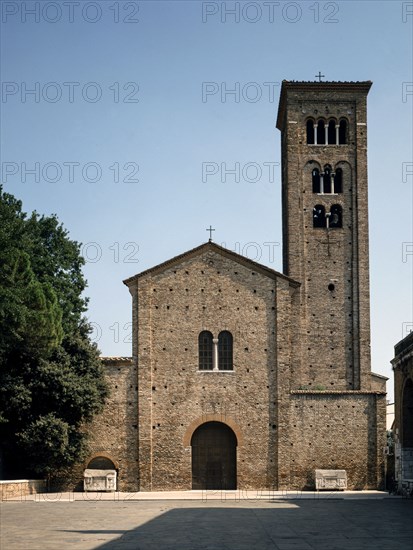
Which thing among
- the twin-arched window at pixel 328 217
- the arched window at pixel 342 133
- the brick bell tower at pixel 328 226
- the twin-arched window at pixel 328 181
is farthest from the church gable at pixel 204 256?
the arched window at pixel 342 133

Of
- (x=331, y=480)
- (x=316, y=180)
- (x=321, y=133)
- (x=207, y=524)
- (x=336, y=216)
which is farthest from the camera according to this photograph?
(x=321, y=133)

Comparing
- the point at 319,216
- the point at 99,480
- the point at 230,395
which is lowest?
the point at 99,480

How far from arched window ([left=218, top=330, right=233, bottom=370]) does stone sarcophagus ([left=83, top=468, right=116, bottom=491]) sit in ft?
19.8

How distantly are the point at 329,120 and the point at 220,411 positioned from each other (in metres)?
15.7

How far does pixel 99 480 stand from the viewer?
103 feet

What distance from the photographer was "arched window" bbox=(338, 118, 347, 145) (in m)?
39.8

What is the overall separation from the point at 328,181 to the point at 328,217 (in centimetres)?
184

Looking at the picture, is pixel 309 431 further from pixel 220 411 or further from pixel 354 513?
pixel 354 513

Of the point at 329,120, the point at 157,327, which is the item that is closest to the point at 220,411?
the point at 157,327

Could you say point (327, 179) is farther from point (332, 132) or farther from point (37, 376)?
point (37, 376)

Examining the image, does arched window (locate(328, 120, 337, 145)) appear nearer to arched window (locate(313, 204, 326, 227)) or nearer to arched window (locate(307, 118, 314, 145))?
arched window (locate(307, 118, 314, 145))

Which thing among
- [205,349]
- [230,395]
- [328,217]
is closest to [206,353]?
[205,349]

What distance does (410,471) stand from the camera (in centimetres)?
2912

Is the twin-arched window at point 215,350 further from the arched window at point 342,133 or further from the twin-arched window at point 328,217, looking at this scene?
the arched window at point 342,133
